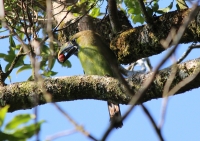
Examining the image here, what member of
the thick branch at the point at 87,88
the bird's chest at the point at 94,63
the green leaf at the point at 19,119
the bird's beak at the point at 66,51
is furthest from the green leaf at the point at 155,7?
the green leaf at the point at 19,119

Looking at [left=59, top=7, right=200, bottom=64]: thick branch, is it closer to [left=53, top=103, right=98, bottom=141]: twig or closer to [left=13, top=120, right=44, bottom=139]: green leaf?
[left=13, top=120, right=44, bottom=139]: green leaf

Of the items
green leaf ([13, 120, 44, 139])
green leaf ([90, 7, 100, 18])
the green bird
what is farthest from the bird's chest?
green leaf ([13, 120, 44, 139])

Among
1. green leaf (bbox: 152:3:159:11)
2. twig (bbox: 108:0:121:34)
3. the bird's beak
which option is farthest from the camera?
the bird's beak

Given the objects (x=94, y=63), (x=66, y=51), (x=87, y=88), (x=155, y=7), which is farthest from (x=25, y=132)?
(x=66, y=51)

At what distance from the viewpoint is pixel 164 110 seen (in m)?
1.24

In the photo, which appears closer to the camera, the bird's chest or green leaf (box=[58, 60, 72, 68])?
the bird's chest

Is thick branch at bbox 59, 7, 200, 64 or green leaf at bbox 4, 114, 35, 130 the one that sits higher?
thick branch at bbox 59, 7, 200, 64

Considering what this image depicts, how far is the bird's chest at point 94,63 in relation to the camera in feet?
14.5

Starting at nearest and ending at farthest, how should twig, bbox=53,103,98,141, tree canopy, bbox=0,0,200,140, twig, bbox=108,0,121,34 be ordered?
twig, bbox=53,103,98,141
tree canopy, bbox=0,0,200,140
twig, bbox=108,0,121,34

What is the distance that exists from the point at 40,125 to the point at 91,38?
312cm

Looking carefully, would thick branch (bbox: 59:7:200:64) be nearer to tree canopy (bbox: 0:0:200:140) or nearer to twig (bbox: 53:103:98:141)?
tree canopy (bbox: 0:0:200:140)

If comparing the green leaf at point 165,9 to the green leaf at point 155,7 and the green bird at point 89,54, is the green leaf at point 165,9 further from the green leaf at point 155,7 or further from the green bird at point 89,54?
the green bird at point 89,54

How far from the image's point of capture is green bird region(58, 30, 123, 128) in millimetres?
4383

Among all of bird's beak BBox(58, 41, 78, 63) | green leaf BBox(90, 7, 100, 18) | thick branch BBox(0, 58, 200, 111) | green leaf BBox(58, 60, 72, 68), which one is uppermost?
green leaf BBox(90, 7, 100, 18)
